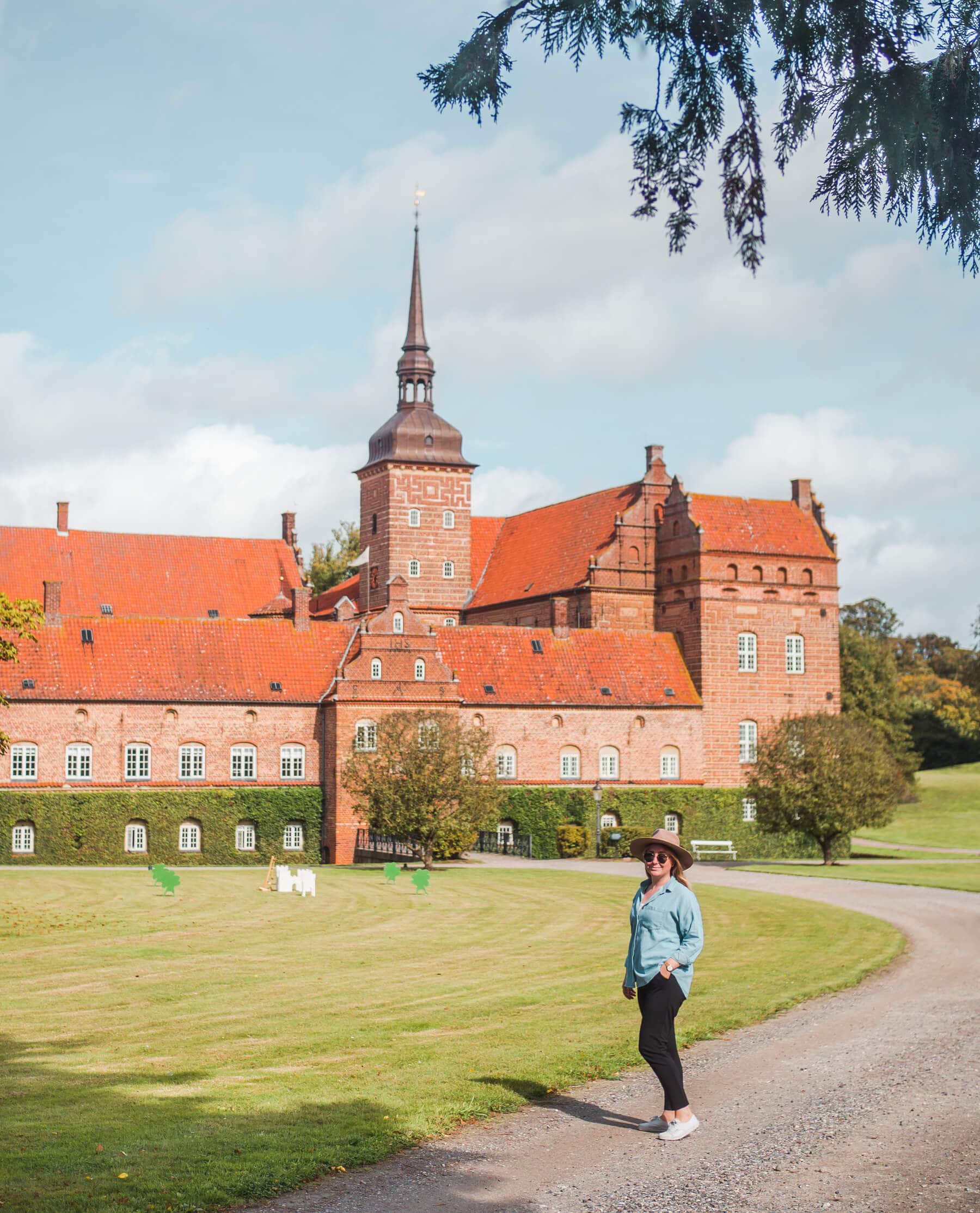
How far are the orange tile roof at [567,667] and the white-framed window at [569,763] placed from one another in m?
1.95

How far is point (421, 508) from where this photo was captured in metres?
76.7

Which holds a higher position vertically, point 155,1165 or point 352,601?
point 352,601

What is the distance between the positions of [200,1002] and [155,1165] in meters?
8.05

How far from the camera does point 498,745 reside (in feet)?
189

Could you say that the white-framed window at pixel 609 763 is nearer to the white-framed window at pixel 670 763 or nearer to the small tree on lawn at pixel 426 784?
the white-framed window at pixel 670 763

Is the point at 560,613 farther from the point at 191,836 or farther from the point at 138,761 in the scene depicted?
the point at 138,761

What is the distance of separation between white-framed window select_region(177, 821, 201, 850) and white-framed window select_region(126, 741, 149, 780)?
7.68 feet

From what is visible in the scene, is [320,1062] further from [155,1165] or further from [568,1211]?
[568,1211]

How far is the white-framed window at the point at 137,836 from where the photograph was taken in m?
52.4

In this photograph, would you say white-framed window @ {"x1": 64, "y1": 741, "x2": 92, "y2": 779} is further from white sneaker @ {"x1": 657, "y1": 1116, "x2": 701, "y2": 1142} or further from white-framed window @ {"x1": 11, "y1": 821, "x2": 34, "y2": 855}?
white sneaker @ {"x1": 657, "y1": 1116, "x2": 701, "y2": 1142}

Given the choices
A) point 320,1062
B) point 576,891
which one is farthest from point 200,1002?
point 576,891

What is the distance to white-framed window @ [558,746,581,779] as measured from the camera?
58531mm

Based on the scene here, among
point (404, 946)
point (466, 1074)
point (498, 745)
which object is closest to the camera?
point (466, 1074)

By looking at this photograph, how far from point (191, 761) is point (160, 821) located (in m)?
2.61
